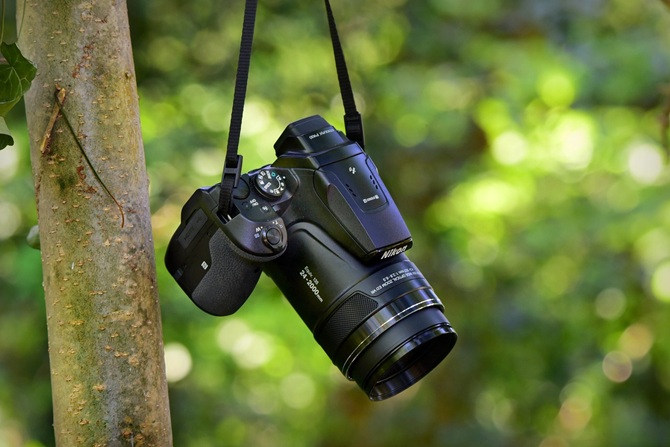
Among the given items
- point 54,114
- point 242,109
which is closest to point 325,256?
point 242,109

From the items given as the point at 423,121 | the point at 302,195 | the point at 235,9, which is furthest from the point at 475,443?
the point at 302,195

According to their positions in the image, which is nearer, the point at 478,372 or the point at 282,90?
the point at 282,90

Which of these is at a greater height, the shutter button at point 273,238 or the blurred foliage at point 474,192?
the blurred foliage at point 474,192

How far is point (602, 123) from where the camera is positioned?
353cm

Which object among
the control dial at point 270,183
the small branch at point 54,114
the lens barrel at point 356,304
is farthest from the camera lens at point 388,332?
the small branch at point 54,114

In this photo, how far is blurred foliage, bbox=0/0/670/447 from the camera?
10.0ft

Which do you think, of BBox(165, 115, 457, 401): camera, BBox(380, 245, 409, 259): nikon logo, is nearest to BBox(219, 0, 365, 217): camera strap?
BBox(165, 115, 457, 401): camera

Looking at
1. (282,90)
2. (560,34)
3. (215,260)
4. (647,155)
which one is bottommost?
(215,260)

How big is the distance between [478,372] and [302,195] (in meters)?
2.81

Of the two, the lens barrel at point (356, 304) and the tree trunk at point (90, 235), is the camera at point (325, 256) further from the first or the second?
the tree trunk at point (90, 235)

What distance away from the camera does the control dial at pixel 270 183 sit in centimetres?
102

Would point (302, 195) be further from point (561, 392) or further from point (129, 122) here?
point (561, 392)

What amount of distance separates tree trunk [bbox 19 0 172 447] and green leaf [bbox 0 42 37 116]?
20 millimetres

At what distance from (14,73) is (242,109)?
226 mm
